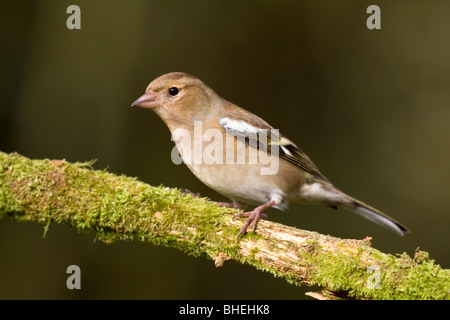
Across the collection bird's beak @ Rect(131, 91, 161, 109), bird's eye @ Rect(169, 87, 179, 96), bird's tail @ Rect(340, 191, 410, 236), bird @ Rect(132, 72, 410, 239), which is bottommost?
bird's tail @ Rect(340, 191, 410, 236)

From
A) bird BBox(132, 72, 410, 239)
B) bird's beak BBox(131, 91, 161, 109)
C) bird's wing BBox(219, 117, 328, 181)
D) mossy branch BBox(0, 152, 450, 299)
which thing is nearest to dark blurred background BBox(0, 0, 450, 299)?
bird's beak BBox(131, 91, 161, 109)

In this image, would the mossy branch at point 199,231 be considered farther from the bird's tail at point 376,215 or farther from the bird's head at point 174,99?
the bird's tail at point 376,215

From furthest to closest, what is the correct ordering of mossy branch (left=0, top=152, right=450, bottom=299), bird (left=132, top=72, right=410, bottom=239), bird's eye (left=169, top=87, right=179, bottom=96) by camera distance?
bird's eye (left=169, top=87, right=179, bottom=96) < bird (left=132, top=72, right=410, bottom=239) < mossy branch (left=0, top=152, right=450, bottom=299)

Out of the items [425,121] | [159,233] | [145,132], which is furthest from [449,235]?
[159,233]

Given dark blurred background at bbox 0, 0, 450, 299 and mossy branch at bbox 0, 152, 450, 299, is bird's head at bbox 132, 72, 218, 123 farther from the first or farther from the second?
dark blurred background at bbox 0, 0, 450, 299

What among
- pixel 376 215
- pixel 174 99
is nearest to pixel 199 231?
pixel 174 99

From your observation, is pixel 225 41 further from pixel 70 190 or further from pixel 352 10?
pixel 70 190

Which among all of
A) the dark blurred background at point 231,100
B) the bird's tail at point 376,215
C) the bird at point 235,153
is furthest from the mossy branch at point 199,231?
the dark blurred background at point 231,100
